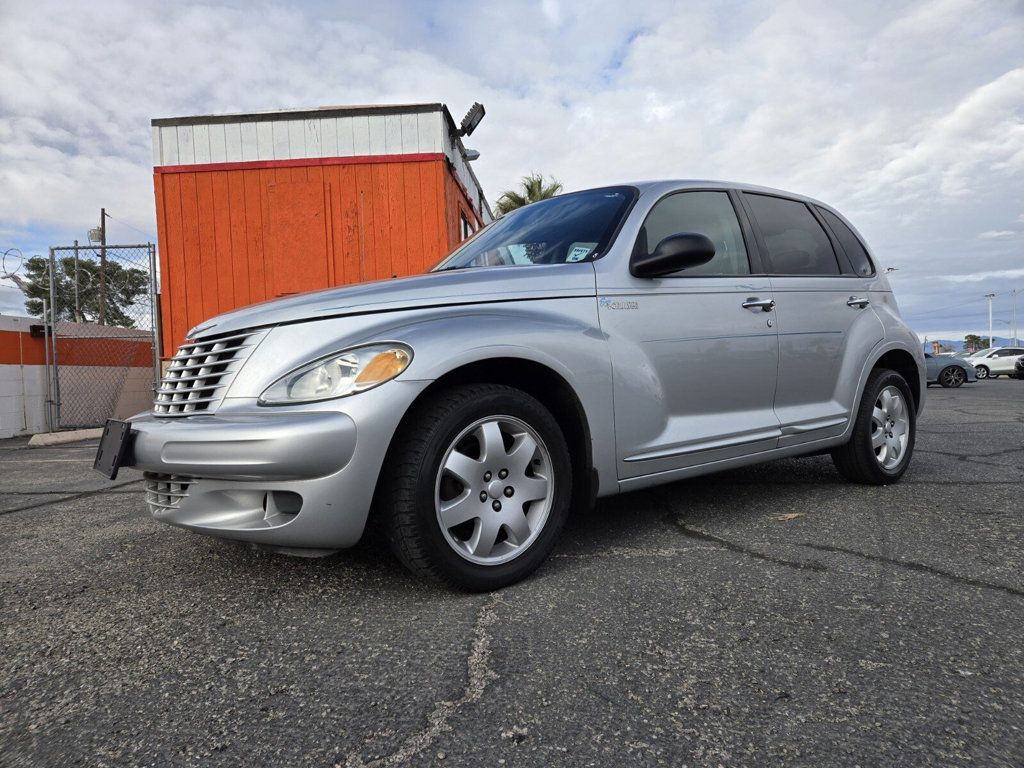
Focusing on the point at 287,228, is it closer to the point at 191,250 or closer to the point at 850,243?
the point at 191,250

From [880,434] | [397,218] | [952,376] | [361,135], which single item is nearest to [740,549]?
[880,434]

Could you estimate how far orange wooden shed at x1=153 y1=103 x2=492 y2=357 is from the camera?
10.4m

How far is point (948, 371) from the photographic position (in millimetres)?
17719

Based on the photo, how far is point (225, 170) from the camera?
34.7 feet

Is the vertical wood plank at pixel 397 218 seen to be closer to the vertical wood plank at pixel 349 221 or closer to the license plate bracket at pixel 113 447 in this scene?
the vertical wood plank at pixel 349 221

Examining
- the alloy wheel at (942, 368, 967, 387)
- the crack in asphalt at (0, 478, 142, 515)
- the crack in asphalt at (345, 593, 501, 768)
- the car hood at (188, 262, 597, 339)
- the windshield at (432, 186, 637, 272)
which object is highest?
the windshield at (432, 186, 637, 272)

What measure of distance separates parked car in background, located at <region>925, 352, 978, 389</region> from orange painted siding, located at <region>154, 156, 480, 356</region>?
13.8m

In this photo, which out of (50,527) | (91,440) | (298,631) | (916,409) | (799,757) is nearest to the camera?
(799,757)

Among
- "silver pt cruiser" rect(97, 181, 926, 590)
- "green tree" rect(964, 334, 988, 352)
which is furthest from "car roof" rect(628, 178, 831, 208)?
"green tree" rect(964, 334, 988, 352)

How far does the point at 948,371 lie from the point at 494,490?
1922 centimetres

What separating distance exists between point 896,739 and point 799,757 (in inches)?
8.9

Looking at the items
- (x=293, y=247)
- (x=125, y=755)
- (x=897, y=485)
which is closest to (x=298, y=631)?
(x=125, y=755)

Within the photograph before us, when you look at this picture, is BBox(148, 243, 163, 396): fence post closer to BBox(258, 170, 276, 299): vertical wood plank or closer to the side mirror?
BBox(258, 170, 276, 299): vertical wood plank

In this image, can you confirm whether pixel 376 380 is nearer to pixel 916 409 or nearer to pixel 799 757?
pixel 799 757
